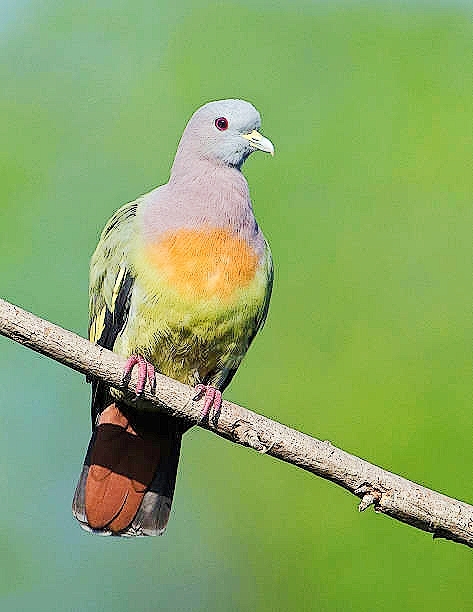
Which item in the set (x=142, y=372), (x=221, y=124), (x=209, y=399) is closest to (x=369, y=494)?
(x=209, y=399)

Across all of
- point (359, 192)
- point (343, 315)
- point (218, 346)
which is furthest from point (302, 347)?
point (218, 346)

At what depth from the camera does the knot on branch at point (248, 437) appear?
2.91 m

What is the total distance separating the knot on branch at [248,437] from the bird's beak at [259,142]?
1.08m

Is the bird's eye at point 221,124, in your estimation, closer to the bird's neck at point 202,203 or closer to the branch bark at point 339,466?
the bird's neck at point 202,203

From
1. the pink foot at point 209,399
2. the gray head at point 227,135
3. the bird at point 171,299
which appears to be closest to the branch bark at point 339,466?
the pink foot at point 209,399

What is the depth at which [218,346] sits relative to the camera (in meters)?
3.55

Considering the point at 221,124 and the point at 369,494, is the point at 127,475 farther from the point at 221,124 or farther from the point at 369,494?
the point at 221,124

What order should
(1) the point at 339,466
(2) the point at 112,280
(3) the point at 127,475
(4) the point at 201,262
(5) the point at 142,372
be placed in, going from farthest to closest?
(3) the point at 127,475 → (2) the point at 112,280 → (4) the point at 201,262 → (5) the point at 142,372 → (1) the point at 339,466

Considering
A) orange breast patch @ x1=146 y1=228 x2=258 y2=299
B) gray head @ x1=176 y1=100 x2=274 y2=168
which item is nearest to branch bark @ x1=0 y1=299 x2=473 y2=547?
orange breast patch @ x1=146 y1=228 x2=258 y2=299

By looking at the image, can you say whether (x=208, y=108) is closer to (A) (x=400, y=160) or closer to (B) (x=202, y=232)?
(B) (x=202, y=232)

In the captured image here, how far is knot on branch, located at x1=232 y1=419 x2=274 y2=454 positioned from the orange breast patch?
58cm

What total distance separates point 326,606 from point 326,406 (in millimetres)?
847

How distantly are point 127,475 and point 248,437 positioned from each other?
929mm

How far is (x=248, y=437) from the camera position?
A: 2.94 meters
